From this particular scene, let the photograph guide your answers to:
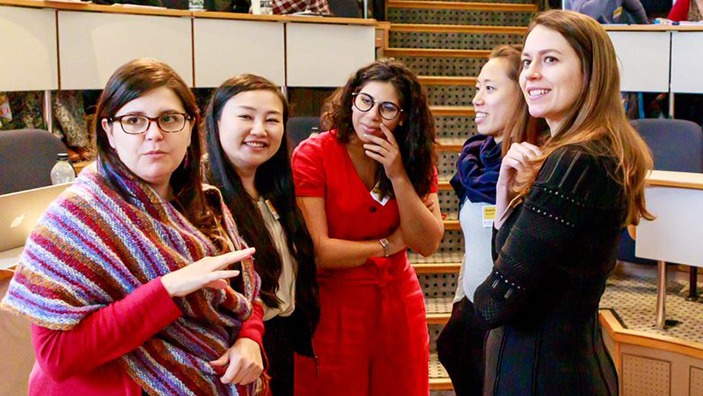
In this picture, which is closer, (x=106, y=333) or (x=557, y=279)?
(x=106, y=333)

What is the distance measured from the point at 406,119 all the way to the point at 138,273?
96 centimetres

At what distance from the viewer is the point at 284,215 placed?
176cm

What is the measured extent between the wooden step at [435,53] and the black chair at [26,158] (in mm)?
2492

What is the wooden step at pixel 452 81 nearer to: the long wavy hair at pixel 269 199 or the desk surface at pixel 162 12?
the desk surface at pixel 162 12

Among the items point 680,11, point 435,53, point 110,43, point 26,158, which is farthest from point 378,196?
point 680,11

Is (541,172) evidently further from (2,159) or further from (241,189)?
(2,159)

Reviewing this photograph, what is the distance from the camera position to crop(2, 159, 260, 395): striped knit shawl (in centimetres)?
112

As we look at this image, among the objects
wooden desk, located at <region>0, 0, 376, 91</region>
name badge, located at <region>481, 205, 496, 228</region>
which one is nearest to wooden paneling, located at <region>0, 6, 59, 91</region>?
wooden desk, located at <region>0, 0, 376, 91</region>

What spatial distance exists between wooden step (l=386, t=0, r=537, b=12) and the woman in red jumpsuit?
4.19 m

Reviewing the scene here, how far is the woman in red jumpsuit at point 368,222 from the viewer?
6.27 feet

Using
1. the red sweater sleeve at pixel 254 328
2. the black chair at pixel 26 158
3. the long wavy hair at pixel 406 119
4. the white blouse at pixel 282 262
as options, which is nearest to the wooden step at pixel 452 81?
the black chair at pixel 26 158

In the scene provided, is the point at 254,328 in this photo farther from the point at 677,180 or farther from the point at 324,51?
the point at 324,51

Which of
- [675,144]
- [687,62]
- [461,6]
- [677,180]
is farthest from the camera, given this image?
[461,6]

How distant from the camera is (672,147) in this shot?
366 cm
